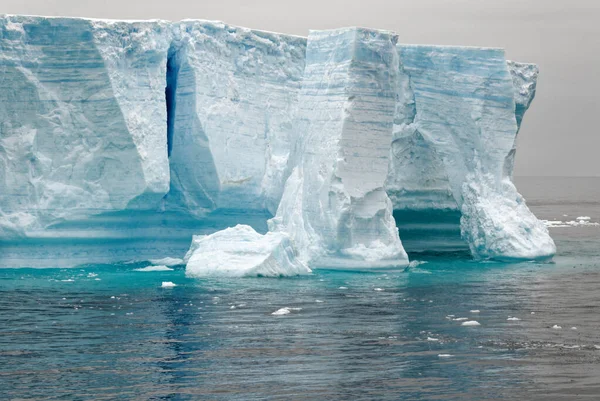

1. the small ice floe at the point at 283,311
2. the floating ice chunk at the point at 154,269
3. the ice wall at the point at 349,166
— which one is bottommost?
the floating ice chunk at the point at 154,269

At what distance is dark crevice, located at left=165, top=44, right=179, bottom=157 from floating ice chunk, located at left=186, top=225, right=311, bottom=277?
10.6 feet

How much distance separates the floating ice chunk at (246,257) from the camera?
19047mm

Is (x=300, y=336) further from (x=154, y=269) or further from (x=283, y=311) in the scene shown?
(x=154, y=269)

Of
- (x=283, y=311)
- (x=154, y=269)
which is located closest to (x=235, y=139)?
(x=154, y=269)

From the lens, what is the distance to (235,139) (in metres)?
21.9

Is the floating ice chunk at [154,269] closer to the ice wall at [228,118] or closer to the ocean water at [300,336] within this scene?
the ocean water at [300,336]

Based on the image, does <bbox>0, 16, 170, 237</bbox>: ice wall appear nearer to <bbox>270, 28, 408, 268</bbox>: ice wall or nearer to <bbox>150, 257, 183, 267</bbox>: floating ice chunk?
<bbox>150, 257, 183, 267</bbox>: floating ice chunk

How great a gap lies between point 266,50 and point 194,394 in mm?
13193

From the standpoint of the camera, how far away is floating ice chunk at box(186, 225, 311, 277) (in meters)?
19.0

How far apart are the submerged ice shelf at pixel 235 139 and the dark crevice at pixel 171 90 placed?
0.04 meters

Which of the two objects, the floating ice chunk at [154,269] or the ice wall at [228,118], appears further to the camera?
the ice wall at [228,118]

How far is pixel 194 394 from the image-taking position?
1024 centimetres

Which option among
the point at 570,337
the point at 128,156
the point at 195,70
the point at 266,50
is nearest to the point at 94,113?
the point at 128,156

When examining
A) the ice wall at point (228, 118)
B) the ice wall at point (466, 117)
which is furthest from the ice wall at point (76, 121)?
the ice wall at point (466, 117)
